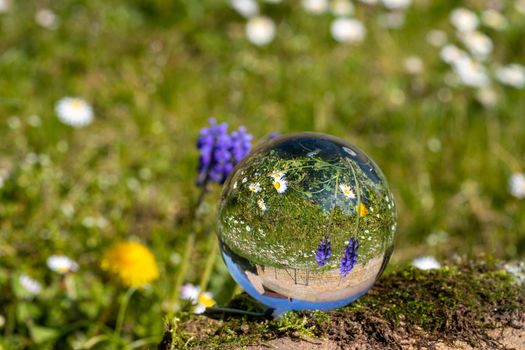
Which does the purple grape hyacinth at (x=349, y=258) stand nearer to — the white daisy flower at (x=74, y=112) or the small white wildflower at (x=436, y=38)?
the white daisy flower at (x=74, y=112)

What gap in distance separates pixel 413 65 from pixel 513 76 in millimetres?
834

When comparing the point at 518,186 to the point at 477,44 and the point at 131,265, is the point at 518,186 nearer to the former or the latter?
the point at 477,44

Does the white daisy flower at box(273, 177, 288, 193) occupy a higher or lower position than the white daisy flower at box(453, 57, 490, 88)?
higher

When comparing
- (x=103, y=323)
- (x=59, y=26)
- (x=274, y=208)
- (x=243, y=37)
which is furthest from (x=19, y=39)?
(x=274, y=208)

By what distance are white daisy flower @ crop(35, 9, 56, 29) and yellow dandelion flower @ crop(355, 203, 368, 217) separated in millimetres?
4123

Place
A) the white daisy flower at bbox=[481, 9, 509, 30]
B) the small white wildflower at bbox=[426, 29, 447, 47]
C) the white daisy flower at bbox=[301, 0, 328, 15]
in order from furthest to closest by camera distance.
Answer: the white daisy flower at bbox=[481, 9, 509, 30] → the small white wildflower at bbox=[426, 29, 447, 47] → the white daisy flower at bbox=[301, 0, 328, 15]

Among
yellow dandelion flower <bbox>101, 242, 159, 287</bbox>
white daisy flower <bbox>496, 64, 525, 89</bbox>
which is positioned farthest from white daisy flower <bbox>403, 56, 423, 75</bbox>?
yellow dandelion flower <bbox>101, 242, 159, 287</bbox>

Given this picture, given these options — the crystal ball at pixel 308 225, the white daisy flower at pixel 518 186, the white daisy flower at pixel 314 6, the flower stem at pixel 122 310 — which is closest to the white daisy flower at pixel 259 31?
the white daisy flower at pixel 314 6

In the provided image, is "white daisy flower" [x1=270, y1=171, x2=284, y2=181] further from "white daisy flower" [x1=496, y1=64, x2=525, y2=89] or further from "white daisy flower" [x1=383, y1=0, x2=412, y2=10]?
"white daisy flower" [x1=383, y1=0, x2=412, y2=10]

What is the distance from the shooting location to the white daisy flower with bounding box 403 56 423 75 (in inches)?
235

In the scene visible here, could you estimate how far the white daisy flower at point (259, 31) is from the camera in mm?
5861

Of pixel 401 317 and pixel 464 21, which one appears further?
pixel 464 21

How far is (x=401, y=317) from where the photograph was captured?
7.55 feet

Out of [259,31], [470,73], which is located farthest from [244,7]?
[470,73]
